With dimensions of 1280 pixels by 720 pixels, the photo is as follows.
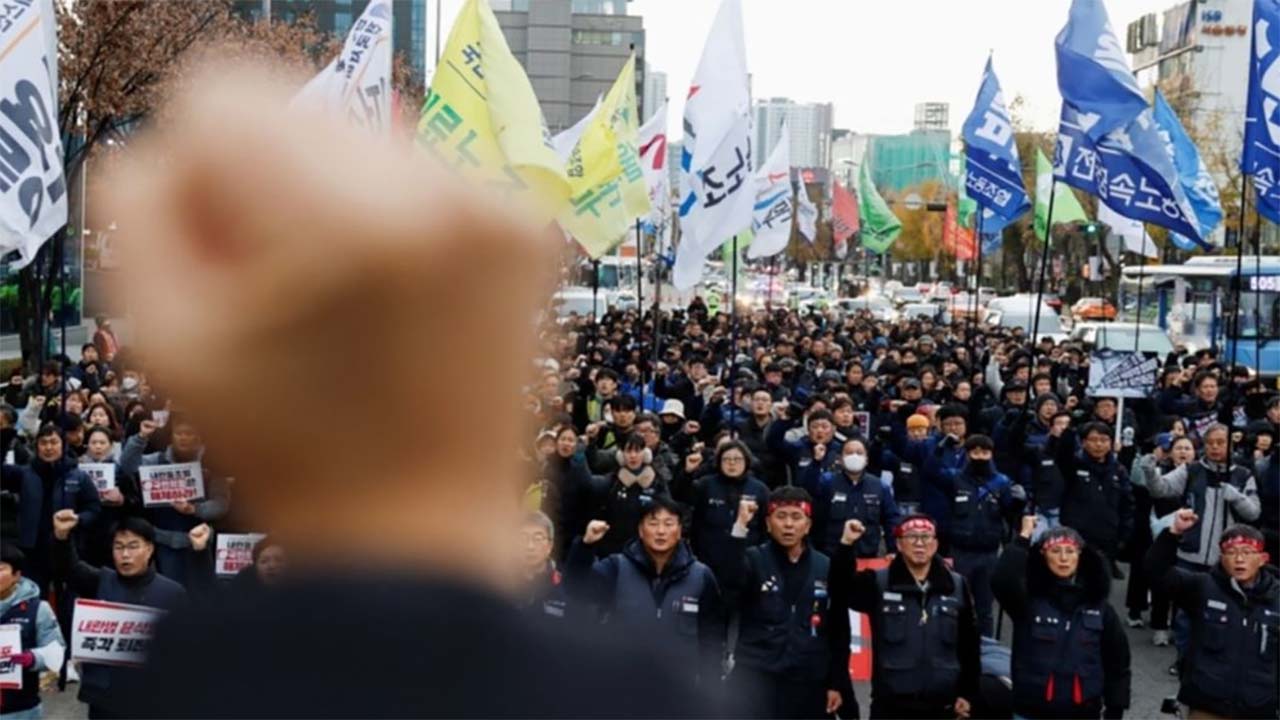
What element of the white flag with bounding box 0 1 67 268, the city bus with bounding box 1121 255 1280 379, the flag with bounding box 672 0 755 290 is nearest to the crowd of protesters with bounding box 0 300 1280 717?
the white flag with bounding box 0 1 67 268

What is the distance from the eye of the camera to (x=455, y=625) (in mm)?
996

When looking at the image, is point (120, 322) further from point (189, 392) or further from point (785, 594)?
point (785, 594)

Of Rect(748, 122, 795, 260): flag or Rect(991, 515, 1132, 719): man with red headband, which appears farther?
Rect(748, 122, 795, 260): flag

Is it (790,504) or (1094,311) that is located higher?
(790,504)

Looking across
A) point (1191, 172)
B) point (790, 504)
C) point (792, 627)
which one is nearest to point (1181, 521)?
point (790, 504)

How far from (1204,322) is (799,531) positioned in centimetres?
3109

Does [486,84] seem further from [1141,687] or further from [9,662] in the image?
[1141,687]

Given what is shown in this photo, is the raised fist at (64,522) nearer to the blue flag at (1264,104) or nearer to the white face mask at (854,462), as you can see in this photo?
the white face mask at (854,462)

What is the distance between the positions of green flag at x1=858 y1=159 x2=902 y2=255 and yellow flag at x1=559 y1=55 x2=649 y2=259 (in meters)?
14.7

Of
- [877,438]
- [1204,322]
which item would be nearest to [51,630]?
[877,438]

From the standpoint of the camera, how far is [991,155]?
19.0m

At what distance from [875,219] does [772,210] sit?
715cm

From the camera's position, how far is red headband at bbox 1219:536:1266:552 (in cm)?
793

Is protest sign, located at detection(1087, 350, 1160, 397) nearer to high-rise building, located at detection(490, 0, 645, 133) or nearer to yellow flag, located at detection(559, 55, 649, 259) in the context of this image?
yellow flag, located at detection(559, 55, 649, 259)
